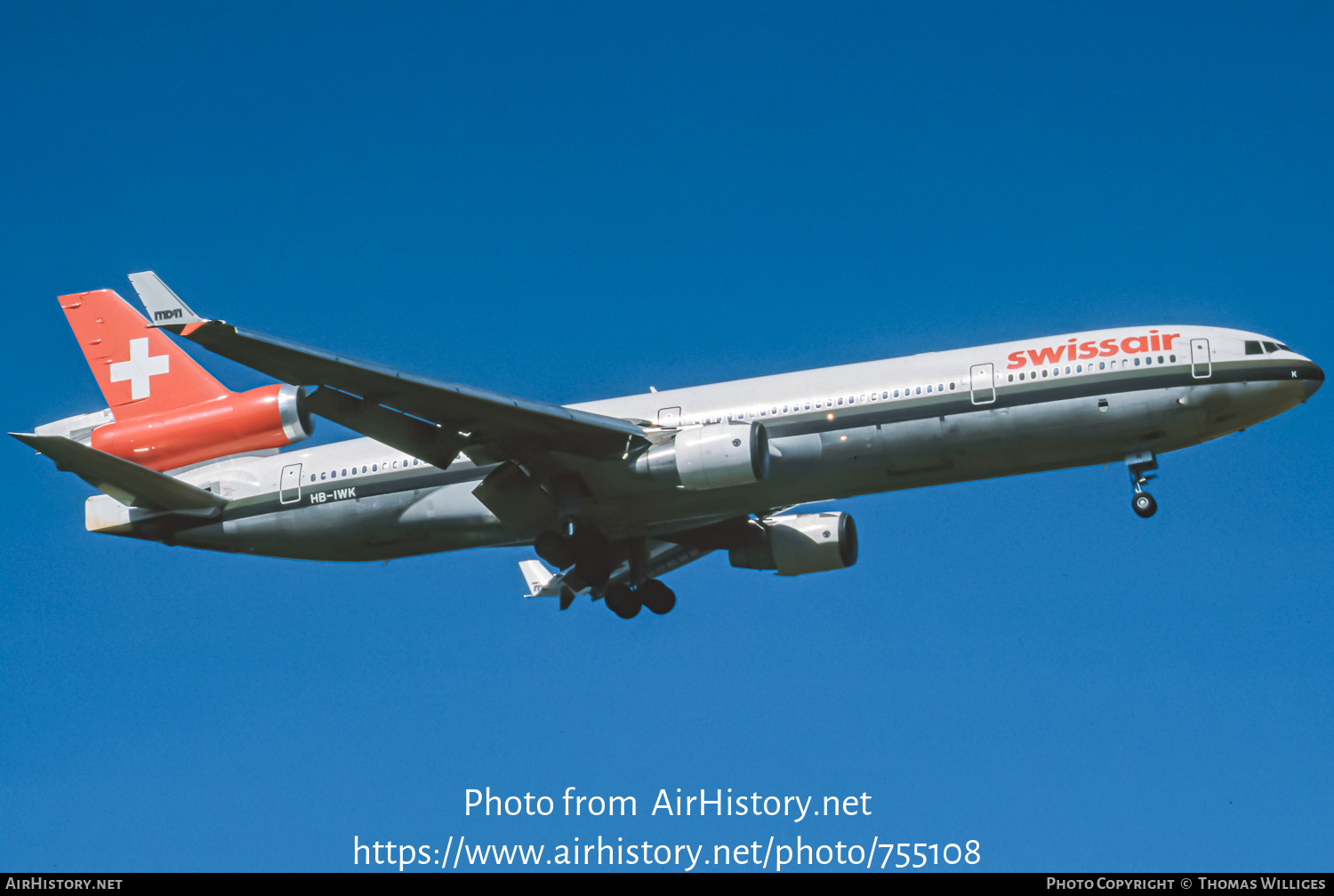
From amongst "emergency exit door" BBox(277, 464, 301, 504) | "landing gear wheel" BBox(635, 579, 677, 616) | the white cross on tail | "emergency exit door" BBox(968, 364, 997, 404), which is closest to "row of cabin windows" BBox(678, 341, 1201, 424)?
"emergency exit door" BBox(968, 364, 997, 404)

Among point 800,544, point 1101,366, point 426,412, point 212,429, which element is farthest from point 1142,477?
point 212,429

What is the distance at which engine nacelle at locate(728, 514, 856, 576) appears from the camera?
3541 centimetres

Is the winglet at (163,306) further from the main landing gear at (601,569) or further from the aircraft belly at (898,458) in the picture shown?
the main landing gear at (601,569)

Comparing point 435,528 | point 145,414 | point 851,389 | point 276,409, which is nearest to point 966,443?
point 851,389

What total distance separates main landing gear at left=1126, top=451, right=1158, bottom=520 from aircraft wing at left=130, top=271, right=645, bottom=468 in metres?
10.5

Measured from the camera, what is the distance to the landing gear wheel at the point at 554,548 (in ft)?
109

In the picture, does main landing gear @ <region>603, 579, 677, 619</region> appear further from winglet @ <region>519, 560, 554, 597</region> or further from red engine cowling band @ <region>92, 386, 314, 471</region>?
red engine cowling band @ <region>92, 386, 314, 471</region>

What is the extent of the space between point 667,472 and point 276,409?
8.37 meters

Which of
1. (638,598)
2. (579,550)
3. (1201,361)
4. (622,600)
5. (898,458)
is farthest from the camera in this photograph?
(638,598)

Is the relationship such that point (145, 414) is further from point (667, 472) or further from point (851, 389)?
point (851, 389)

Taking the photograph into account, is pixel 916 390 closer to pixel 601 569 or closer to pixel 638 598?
pixel 601 569

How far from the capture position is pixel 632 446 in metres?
31.4

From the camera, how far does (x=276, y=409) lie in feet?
99.1

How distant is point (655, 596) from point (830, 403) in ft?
25.9
